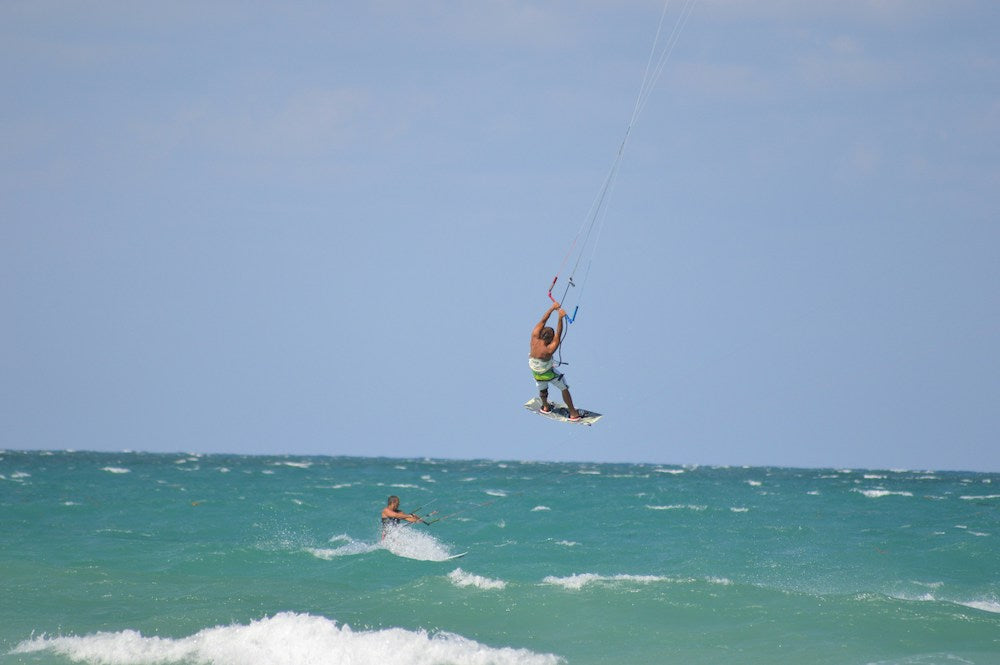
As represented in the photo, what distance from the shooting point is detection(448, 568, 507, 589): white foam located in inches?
782

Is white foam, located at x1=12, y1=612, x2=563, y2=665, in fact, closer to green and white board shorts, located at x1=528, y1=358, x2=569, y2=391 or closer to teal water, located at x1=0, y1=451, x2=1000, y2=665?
teal water, located at x1=0, y1=451, x2=1000, y2=665

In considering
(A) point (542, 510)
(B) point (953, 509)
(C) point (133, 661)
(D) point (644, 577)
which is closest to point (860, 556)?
(D) point (644, 577)

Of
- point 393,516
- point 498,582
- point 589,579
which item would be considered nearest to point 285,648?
point 498,582

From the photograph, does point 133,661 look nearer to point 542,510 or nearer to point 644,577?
point 644,577

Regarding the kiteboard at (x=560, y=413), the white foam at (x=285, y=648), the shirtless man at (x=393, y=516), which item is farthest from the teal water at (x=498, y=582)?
the kiteboard at (x=560, y=413)

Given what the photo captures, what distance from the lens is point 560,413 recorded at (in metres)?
16.8

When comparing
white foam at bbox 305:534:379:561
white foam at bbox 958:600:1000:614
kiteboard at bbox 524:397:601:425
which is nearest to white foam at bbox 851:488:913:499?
white foam at bbox 958:600:1000:614

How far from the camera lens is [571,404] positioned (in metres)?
16.6

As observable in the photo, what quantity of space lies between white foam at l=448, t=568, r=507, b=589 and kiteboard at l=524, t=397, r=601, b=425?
14.3ft

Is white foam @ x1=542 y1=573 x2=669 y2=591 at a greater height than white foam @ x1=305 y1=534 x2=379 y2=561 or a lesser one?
greater

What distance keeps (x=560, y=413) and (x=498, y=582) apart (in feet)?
15.5

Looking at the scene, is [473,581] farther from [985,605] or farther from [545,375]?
[985,605]

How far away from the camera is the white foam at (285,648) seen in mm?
15484

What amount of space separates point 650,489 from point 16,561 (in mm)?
24475
